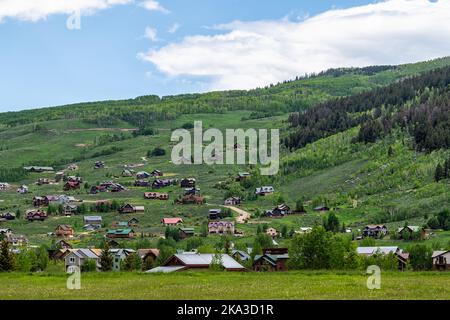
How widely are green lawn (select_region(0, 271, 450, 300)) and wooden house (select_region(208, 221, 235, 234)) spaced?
128932 millimetres

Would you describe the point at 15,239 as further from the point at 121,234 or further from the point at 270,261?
the point at 270,261

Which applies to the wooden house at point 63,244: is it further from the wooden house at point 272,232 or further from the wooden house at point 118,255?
the wooden house at point 272,232

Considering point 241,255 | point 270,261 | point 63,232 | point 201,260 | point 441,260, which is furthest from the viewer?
A: point 63,232

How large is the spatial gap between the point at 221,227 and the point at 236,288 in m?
146

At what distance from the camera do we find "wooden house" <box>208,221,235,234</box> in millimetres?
185625

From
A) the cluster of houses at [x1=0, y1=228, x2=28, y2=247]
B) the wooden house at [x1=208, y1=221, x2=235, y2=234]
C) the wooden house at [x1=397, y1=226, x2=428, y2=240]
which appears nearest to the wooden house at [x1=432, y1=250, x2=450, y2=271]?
the wooden house at [x1=397, y1=226, x2=428, y2=240]

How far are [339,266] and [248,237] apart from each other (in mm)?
96066

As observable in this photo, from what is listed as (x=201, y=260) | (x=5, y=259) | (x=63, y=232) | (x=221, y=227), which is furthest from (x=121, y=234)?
(x=5, y=259)

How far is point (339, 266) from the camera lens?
→ 265 ft

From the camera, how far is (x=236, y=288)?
43.1m

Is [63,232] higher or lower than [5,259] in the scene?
lower

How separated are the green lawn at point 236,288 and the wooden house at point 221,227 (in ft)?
423

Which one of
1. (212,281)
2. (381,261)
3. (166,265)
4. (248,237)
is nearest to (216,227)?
(248,237)
